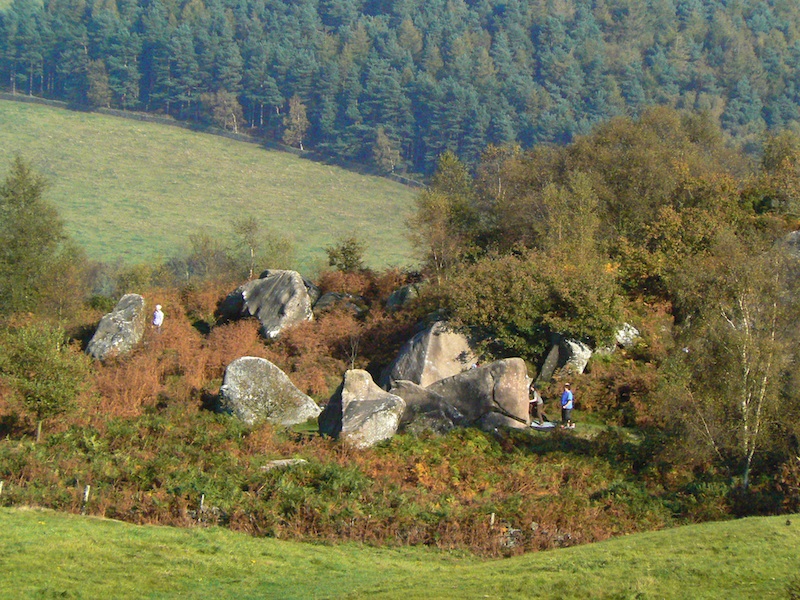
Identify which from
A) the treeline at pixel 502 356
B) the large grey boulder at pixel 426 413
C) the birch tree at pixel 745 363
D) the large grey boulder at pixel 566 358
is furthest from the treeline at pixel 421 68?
the birch tree at pixel 745 363

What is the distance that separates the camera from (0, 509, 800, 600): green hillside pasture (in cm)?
1556

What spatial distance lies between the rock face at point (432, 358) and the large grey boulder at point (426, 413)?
352 cm

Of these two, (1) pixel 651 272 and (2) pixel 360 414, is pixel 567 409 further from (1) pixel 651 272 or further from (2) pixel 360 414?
(1) pixel 651 272

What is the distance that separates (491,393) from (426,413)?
8.12 ft

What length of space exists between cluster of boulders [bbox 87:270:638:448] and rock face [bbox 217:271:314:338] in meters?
5.64

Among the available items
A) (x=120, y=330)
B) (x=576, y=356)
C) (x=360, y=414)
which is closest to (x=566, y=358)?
(x=576, y=356)

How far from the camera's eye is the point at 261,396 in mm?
31078

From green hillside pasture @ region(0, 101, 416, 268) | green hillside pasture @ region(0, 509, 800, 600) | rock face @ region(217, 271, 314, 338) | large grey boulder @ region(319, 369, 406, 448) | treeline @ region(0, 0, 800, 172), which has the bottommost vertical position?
green hillside pasture @ region(0, 509, 800, 600)

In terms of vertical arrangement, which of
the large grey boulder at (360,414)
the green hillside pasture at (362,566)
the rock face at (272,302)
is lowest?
the green hillside pasture at (362,566)

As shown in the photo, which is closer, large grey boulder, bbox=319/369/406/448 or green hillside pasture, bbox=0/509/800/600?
green hillside pasture, bbox=0/509/800/600

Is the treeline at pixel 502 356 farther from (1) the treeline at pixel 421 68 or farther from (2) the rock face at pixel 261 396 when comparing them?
(1) the treeline at pixel 421 68

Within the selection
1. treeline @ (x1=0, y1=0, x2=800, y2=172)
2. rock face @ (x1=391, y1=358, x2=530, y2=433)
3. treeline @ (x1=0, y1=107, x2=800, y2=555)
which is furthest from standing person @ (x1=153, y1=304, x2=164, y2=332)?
treeline @ (x1=0, y1=0, x2=800, y2=172)

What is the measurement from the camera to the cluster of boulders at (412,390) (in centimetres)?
2845

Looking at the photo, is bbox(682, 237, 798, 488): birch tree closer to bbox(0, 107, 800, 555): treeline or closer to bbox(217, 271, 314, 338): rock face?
bbox(0, 107, 800, 555): treeline
